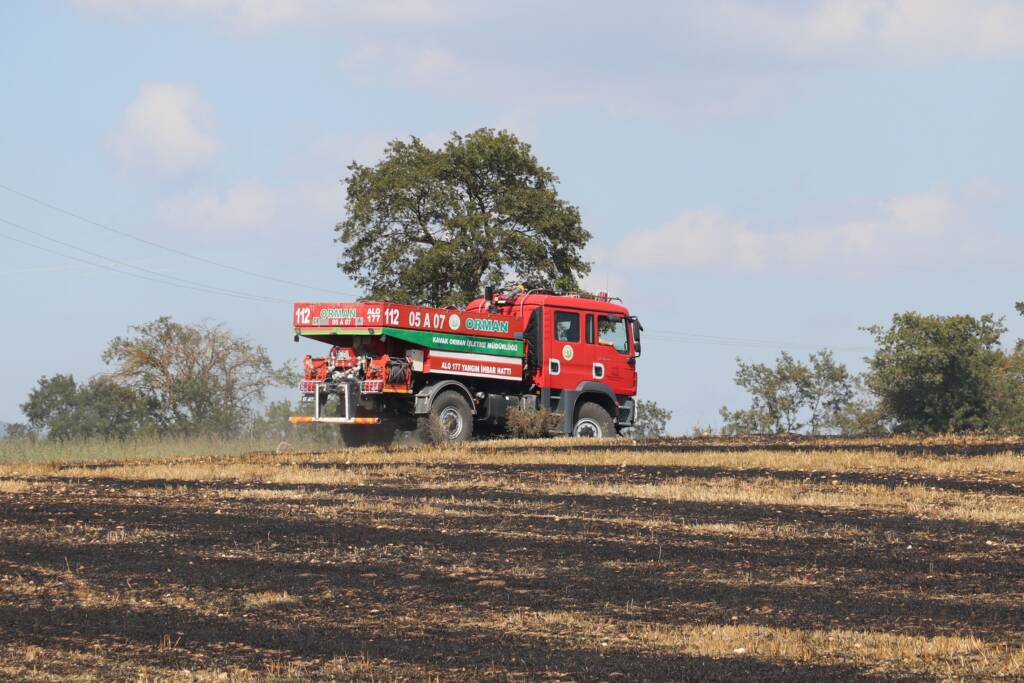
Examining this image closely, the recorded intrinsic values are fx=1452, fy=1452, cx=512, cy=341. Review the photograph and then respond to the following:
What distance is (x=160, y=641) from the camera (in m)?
10.2

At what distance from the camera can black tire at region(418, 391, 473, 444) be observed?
29625 millimetres

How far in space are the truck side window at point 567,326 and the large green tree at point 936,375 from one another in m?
36.6

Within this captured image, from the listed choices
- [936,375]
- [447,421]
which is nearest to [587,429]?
[447,421]

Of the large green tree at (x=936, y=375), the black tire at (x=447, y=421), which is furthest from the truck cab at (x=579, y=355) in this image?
the large green tree at (x=936, y=375)

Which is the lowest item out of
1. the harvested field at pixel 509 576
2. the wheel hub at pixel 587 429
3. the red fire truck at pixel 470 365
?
the harvested field at pixel 509 576

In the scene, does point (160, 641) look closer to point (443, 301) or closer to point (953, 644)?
point (953, 644)

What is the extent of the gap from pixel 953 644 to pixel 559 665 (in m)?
2.85

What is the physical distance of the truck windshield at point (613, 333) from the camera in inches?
1308

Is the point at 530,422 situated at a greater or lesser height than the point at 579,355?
lesser

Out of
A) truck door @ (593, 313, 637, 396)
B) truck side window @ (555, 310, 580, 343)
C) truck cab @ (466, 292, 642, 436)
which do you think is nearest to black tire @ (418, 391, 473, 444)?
truck cab @ (466, 292, 642, 436)

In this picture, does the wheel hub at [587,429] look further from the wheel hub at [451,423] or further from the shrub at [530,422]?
the wheel hub at [451,423]

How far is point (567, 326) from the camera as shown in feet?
107

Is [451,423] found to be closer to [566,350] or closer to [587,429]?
[566,350]

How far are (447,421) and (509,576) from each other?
1749 cm
